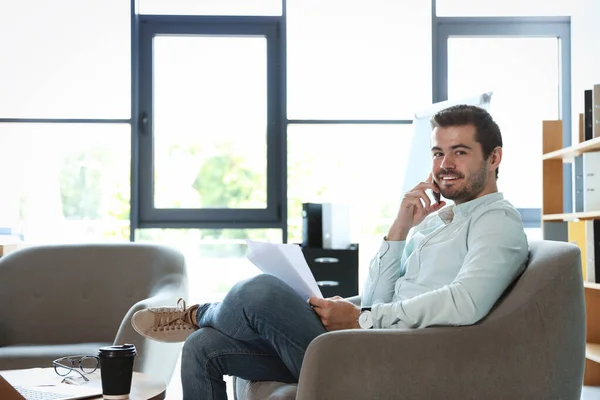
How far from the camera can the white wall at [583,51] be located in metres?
4.71

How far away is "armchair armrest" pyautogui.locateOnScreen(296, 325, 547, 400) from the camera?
1797 millimetres

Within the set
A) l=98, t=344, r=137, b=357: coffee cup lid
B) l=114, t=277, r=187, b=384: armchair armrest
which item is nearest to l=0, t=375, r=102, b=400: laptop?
l=98, t=344, r=137, b=357: coffee cup lid

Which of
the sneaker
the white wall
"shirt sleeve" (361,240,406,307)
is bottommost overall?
the sneaker

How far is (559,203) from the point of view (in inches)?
175

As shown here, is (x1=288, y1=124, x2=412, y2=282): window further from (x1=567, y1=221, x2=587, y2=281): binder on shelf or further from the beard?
the beard

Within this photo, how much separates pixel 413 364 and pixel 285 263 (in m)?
0.54

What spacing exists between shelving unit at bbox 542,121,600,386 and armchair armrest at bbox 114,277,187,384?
6.92 ft

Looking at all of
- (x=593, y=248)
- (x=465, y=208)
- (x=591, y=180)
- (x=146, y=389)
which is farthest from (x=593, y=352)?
(x=146, y=389)

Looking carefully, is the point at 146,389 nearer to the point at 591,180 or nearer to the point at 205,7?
the point at 591,180

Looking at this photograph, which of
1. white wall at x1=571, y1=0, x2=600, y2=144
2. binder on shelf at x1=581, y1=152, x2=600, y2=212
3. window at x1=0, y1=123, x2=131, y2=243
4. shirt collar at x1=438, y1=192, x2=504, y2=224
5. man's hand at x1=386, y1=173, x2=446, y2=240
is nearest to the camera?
shirt collar at x1=438, y1=192, x2=504, y2=224

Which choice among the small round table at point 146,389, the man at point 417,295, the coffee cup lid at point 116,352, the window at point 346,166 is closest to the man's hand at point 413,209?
the man at point 417,295

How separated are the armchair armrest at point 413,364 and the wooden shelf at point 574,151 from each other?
2.20 meters

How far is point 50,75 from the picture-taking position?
5.07 metres

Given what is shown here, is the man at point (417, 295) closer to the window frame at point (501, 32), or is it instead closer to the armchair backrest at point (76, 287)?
the armchair backrest at point (76, 287)
